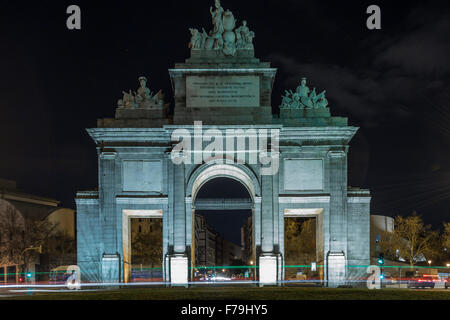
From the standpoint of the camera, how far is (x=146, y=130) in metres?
42.2

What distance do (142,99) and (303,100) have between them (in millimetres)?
12956

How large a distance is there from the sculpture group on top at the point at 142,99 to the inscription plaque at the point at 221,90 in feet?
8.21

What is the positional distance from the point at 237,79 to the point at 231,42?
3015 mm

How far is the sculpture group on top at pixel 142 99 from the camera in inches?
1708

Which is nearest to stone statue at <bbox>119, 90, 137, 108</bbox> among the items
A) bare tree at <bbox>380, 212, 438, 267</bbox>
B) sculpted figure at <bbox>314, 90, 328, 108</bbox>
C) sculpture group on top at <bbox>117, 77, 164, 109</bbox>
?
sculpture group on top at <bbox>117, 77, 164, 109</bbox>

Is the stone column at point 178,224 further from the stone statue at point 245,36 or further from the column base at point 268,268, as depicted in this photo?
the stone statue at point 245,36

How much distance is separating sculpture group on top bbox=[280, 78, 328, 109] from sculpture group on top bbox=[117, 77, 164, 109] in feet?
32.6

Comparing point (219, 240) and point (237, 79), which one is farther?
point (219, 240)

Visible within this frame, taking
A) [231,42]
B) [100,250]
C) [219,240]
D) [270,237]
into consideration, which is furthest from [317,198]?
[219,240]

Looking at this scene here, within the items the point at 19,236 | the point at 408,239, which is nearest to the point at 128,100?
the point at 19,236

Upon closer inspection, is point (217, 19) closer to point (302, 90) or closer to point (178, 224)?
point (302, 90)

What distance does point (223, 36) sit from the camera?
43.2 metres

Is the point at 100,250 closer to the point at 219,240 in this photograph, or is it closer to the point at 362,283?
the point at 362,283

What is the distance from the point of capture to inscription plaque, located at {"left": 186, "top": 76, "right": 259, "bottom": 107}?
42.7 meters
